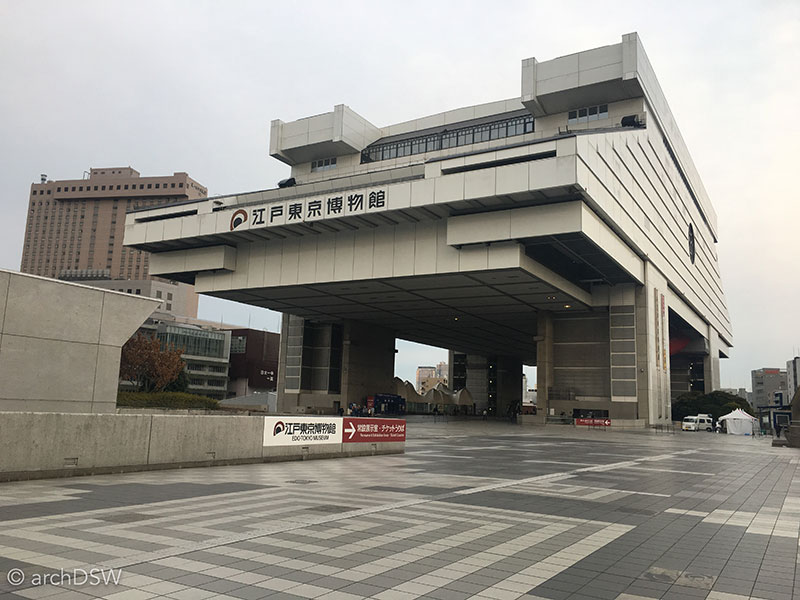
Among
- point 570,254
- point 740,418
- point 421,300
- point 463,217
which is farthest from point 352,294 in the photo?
point 740,418

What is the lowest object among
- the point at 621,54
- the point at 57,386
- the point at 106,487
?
the point at 106,487

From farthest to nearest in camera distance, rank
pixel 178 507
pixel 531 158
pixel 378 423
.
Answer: pixel 531 158 < pixel 378 423 < pixel 178 507

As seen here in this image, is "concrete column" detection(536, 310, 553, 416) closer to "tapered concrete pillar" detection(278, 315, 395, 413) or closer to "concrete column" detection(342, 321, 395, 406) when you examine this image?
"concrete column" detection(342, 321, 395, 406)

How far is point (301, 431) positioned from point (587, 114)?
5509cm

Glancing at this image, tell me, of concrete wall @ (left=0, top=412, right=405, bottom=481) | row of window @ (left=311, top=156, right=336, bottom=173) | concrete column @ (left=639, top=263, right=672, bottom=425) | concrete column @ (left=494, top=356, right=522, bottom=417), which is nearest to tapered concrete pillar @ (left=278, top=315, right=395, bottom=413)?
row of window @ (left=311, top=156, right=336, bottom=173)

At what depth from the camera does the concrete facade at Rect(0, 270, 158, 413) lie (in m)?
18.4

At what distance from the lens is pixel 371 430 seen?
2466 cm

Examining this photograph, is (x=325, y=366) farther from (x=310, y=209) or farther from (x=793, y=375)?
(x=793, y=375)

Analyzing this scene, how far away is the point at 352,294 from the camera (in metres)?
62.4

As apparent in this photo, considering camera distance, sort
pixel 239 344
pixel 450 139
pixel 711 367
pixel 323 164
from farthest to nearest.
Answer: pixel 239 344 → pixel 711 367 → pixel 323 164 → pixel 450 139

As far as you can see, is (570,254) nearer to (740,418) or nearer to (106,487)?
(740,418)

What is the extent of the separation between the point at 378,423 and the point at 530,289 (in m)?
33.6

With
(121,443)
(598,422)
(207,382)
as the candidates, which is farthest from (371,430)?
(207,382)

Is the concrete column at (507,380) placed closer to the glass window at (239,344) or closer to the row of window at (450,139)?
the glass window at (239,344)
